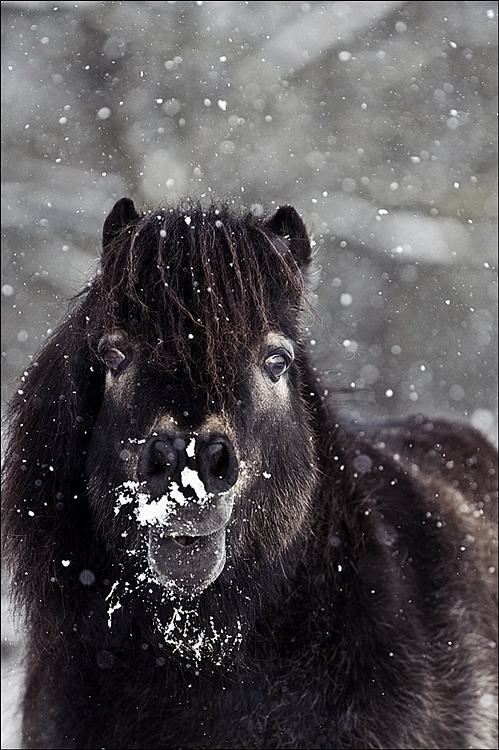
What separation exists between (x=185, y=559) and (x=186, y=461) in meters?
0.26

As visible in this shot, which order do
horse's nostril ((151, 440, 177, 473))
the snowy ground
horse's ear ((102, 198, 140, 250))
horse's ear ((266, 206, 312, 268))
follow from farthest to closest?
the snowy ground, horse's ear ((266, 206, 312, 268)), horse's ear ((102, 198, 140, 250)), horse's nostril ((151, 440, 177, 473))

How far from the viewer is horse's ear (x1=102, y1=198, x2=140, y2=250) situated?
2.19 m

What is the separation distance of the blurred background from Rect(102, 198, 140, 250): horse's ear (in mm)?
5050

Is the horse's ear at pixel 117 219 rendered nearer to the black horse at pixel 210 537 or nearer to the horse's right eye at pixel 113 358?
the black horse at pixel 210 537

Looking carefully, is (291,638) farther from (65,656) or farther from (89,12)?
(89,12)

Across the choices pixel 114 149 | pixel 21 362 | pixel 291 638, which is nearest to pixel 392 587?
pixel 291 638

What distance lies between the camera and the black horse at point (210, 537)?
1.84 m

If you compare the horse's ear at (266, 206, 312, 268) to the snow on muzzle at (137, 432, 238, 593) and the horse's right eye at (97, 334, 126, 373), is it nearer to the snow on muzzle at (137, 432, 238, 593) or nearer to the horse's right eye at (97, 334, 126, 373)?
the horse's right eye at (97, 334, 126, 373)

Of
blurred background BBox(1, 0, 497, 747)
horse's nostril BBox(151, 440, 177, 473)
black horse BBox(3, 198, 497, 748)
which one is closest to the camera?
horse's nostril BBox(151, 440, 177, 473)

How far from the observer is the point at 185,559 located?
173 centimetres

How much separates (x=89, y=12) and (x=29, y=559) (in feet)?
23.0

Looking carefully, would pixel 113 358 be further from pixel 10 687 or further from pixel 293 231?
pixel 10 687

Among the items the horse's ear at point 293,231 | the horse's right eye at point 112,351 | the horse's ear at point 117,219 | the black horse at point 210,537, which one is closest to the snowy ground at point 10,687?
the black horse at point 210,537

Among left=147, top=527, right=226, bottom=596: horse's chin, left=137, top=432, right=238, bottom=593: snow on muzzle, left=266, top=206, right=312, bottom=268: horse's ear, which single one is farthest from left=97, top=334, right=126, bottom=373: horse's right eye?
left=266, top=206, right=312, bottom=268: horse's ear
